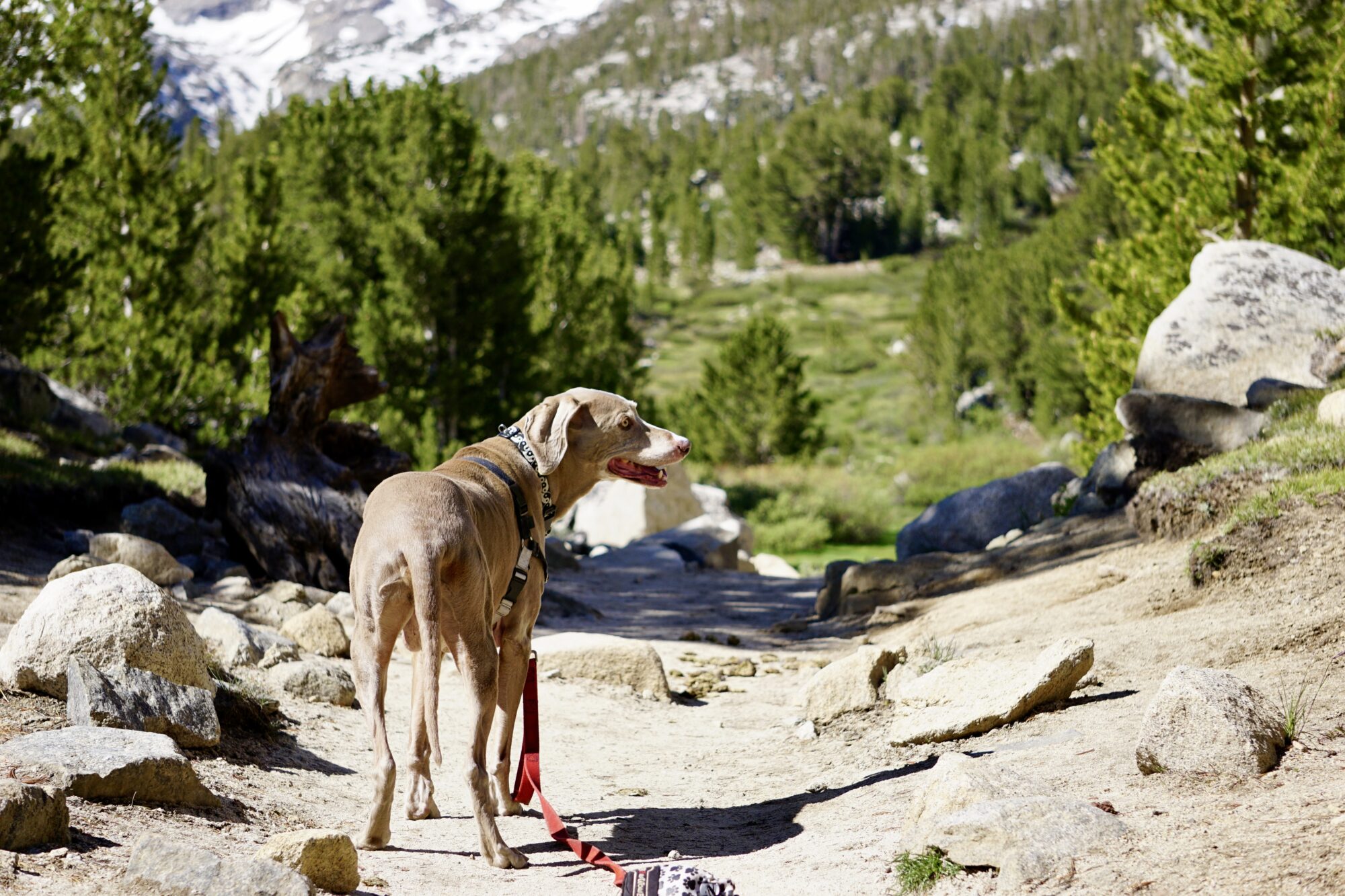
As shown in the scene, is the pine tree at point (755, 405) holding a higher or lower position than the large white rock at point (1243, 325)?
lower

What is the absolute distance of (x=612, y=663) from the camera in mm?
7816

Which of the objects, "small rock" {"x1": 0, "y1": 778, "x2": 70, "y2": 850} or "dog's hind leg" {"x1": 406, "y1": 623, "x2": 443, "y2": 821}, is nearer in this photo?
"small rock" {"x1": 0, "y1": 778, "x2": 70, "y2": 850}

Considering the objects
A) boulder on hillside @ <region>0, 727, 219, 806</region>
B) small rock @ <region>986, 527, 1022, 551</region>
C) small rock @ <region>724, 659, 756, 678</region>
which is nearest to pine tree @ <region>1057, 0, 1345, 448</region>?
small rock @ <region>986, 527, 1022, 551</region>

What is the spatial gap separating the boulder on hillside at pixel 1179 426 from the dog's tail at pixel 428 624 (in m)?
8.10

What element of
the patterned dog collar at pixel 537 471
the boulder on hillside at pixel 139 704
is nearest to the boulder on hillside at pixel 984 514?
the patterned dog collar at pixel 537 471

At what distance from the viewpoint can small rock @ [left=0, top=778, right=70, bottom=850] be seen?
9.75 feet

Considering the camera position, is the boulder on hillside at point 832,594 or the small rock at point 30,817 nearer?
the small rock at point 30,817

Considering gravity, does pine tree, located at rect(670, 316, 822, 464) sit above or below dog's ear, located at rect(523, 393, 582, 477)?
below

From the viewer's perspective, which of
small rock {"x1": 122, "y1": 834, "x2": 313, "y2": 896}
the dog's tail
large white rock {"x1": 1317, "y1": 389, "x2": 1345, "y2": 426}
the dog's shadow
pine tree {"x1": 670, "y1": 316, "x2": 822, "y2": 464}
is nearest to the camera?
small rock {"x1": 122, "y1": 834, "x2": 313, "y2": 896}

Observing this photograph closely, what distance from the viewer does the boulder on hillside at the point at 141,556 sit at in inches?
336

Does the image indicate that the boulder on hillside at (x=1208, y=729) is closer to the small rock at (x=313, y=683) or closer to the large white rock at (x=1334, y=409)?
the small rock at (x=313, y=683)

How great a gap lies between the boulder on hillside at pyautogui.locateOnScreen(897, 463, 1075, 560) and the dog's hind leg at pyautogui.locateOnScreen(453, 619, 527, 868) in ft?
34.8

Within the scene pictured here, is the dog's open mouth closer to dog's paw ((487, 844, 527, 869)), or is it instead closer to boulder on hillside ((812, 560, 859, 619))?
dog's paw ((487, 844, 527, 869))

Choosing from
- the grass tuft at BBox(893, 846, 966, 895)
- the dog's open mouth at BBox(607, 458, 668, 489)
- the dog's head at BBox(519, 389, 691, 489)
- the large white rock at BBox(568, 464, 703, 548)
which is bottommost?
the large white rock at BBox(568, 464, 703, 548)
